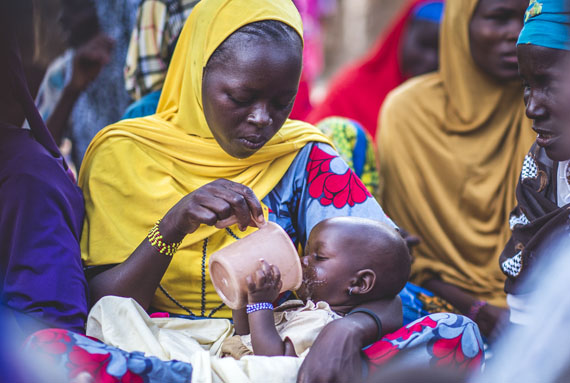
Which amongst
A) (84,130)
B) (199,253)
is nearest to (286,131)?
(199,253)

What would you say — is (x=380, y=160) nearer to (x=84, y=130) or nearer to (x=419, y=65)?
(x=419, y=65)

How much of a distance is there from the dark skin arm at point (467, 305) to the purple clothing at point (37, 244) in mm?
1927

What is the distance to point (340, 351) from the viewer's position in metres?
2.00

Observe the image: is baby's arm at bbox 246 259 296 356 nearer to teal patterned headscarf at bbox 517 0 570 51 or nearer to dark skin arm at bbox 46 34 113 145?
teal patterned headscarf at bbox 517 0 570 51

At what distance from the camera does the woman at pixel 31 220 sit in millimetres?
2070

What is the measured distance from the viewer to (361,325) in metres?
2.09

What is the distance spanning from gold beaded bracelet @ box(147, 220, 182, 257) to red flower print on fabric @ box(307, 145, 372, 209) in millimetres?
593

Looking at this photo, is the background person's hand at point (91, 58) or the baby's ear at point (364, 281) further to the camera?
the background person's hand at point (91, 58)

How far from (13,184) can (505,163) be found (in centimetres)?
245

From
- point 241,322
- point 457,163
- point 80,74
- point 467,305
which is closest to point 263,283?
point 241,322

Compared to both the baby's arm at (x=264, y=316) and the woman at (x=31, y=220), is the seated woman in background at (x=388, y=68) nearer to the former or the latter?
the woman at (x=31, y=220)

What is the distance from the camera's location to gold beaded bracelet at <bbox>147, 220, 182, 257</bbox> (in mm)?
2252

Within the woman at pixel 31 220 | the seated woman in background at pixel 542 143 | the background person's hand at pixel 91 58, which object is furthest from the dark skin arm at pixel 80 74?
the seated woman in background at pixel 542 143

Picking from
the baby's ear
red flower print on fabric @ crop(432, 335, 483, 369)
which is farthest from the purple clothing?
red flower print on fabric @ crop(432, 335, 483, 369)
